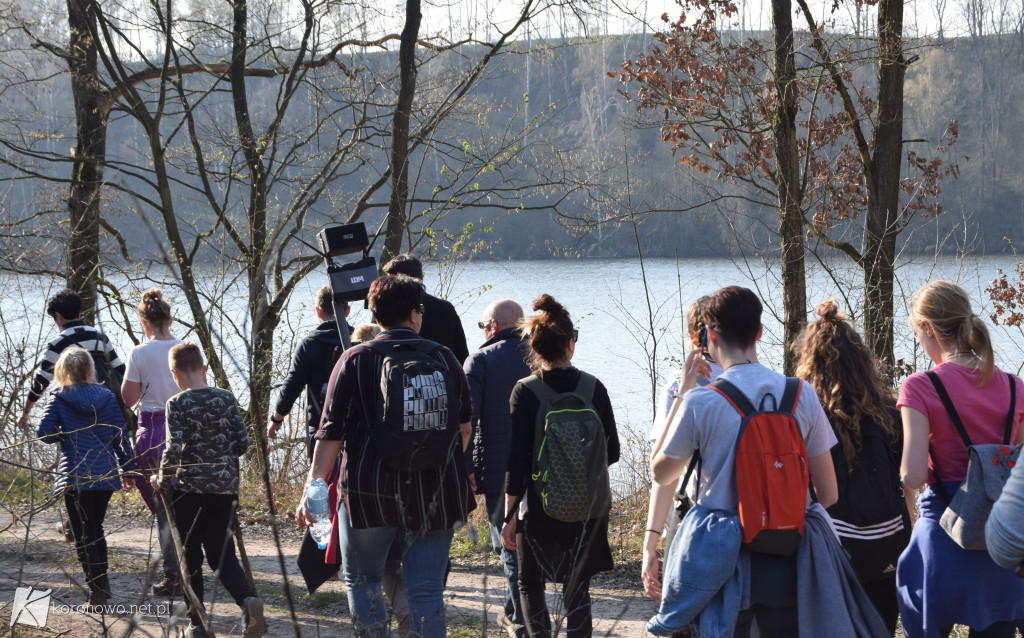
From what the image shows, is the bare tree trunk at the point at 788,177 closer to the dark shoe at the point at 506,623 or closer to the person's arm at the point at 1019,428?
the dark shoe at the point at 506,623

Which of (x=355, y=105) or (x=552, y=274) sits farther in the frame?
(x=552, y=274)

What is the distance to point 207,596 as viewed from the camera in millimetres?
5277

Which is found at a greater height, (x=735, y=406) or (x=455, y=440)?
(x=735, y=406)

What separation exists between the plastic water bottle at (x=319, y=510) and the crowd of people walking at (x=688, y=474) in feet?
0.09

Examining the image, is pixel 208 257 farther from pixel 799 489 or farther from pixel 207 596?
pixel 799 489

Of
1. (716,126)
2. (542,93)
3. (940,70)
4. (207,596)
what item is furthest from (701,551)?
(940,70)

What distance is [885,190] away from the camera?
7875mm

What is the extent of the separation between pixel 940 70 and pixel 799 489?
47.0m

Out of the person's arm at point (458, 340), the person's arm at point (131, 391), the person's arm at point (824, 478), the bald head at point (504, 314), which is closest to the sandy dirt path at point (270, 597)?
the person's arm at point (131, 391)

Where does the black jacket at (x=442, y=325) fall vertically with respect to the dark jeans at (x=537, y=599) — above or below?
above

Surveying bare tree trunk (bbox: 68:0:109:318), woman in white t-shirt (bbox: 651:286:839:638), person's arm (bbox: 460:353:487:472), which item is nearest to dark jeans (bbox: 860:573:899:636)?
woman in white t-shirt (bbox: 651:286:839:638)

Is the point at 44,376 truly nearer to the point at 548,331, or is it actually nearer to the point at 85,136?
the point at 548,331

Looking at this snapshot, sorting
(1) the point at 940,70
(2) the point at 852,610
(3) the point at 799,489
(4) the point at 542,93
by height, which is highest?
(1) the point at 940,70

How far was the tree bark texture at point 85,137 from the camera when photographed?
28.3 ft
